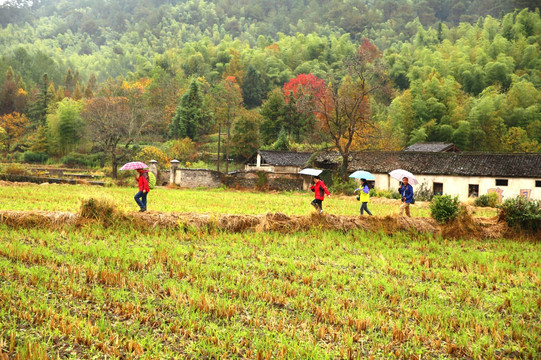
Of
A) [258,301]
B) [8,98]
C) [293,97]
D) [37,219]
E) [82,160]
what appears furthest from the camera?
[8,98]

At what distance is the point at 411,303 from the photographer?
5.36 m

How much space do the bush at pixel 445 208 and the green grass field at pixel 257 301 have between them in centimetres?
192

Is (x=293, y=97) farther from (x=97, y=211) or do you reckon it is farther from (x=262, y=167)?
(x=97, y=211)

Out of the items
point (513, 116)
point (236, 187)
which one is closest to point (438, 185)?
point (236, 187)

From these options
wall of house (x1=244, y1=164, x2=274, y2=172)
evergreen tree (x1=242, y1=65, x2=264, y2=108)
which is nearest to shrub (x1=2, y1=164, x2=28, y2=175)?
wall of house (x1=244, y1=164, x2=274, y2=172)

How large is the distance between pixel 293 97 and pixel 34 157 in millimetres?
32360

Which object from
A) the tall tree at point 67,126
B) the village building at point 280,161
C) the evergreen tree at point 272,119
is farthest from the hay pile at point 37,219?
the tall tree at point 67,126

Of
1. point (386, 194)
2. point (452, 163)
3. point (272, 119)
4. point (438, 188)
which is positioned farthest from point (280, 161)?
point (452, 163)

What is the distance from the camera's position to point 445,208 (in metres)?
10.5

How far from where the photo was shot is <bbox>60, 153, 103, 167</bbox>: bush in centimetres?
4888

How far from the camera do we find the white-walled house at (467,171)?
1019 inches

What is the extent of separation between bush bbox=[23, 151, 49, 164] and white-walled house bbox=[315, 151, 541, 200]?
129 ft

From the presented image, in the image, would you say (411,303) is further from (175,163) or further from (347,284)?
(175,163)

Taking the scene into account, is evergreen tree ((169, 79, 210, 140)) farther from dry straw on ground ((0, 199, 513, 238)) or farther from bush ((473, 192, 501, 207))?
dry straw on ground ((0, 199, 513, 238))
